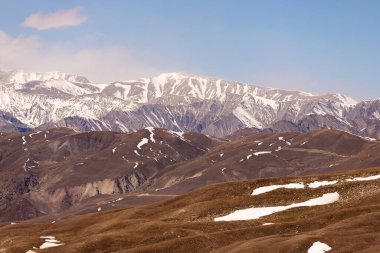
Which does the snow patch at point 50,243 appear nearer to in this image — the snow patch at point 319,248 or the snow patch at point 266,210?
the snow patch at point 266,210

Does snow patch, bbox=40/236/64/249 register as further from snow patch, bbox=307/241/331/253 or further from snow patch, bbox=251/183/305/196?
snow patch, bbox=307/241/331/253

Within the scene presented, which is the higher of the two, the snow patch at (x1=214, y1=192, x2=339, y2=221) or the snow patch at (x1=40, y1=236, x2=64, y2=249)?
the snow patch at (x1=214, y1=192, x2=339, y2=221)

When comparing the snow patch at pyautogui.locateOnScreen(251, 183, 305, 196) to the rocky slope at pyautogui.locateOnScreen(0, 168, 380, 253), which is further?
the snow patch at pyautogui.locateOnScreen(251, 183, 305, 196)

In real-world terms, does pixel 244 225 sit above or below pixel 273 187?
below

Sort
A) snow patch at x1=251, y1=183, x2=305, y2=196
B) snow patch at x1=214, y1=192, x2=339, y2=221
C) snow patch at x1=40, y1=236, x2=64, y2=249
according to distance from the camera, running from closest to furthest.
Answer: snow patch at x1=214, y1=192, x2=339, y2=221 → snow patch at x1=40, y1=236, x2=64, y2=249 → snow patch at x1=251, y1=183, x2=305, y2=196

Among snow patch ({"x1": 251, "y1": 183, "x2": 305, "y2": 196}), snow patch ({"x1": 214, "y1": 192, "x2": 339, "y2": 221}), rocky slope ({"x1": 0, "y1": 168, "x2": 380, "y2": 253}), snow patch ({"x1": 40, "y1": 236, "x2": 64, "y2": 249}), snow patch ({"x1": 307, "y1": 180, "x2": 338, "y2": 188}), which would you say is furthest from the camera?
snow patch ({"x1": 251, "y1": 183, "x2": 305, "y2": 196})

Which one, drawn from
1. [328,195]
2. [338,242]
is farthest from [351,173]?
[338,242]

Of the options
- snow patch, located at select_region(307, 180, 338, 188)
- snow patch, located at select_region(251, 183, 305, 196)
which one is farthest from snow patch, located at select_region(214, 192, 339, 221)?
snow patch, located at select_region(251, 183, 305, 196)

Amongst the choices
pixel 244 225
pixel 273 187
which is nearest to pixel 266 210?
pixel 244 225

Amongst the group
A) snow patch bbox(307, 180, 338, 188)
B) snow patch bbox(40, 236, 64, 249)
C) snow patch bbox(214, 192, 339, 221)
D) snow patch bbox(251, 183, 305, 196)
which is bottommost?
snow patch bbox(40, 236, 64, 249)

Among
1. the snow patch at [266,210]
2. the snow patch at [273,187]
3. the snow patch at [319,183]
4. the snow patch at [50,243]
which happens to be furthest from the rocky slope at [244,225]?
the snow patch at [273,187]

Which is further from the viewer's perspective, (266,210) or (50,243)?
(50,243)

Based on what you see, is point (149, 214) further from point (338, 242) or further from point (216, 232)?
point (338, 242)

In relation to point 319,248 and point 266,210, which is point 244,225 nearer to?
point 266,210
